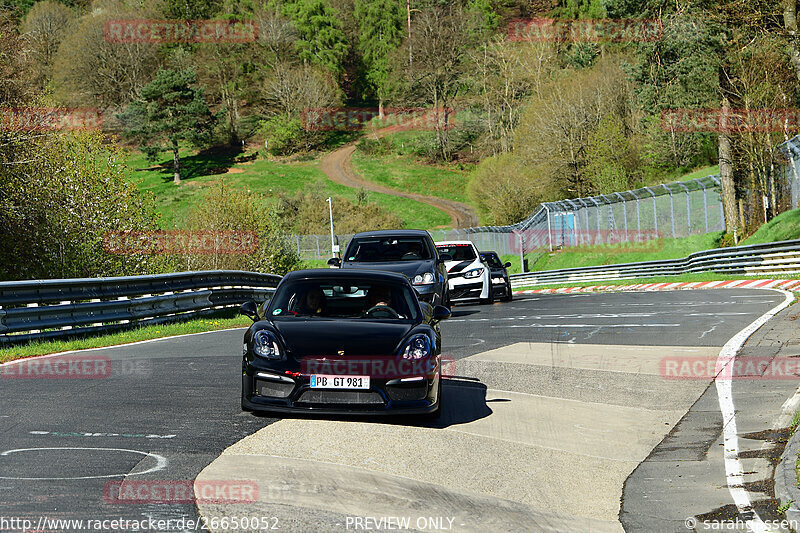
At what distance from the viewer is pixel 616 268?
4059 cm

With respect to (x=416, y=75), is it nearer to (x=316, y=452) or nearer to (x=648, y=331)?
(x=648, y=331)

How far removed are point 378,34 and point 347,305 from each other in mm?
123030

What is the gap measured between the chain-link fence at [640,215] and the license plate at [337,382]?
89.6 ft

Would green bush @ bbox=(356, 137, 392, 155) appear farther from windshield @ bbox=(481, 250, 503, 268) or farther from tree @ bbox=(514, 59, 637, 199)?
windshield @ bbox=(481, 250, 503, 268)

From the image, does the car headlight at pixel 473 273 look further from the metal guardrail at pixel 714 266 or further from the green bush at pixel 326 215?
the green bush at pixel 326 215

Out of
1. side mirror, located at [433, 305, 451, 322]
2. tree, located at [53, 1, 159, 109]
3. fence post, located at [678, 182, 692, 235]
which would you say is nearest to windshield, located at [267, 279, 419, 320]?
side mirror, located at [433, 305, 451, 322]

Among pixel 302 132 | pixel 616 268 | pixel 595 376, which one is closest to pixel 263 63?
pixel 302 132

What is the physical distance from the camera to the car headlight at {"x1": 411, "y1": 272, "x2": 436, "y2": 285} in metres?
16.6

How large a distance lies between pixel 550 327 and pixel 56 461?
11680 millimetres

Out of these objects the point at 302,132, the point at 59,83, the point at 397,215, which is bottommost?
the point at 397,215

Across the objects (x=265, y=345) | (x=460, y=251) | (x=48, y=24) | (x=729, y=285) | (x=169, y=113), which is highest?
(x=48, y=24)

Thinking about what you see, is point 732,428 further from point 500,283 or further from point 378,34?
point 378,34

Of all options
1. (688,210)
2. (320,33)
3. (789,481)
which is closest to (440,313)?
(789,481)

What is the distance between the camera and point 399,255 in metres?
17.8
